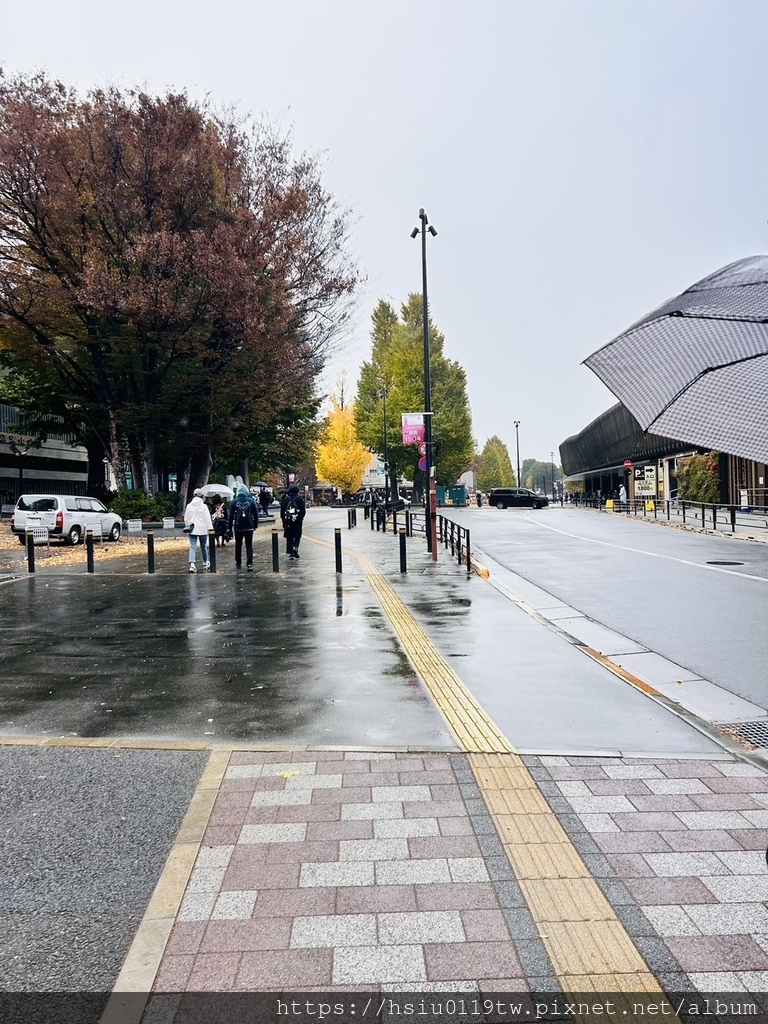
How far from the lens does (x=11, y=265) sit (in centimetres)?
2905

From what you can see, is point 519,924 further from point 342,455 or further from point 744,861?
point 342,455

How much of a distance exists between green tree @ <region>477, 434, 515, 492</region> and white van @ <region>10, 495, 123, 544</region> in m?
107

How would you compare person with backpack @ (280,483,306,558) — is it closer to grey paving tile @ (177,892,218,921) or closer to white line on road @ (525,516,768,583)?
white line on road @ (525,516,768,583)

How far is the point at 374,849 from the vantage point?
3.60 m

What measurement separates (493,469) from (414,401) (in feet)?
252

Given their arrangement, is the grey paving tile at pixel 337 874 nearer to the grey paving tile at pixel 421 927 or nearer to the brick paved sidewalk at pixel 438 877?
the brick paved sidewalk at pixel 438 877

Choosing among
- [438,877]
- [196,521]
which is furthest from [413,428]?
[438,877]

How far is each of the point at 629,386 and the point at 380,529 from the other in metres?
27.3

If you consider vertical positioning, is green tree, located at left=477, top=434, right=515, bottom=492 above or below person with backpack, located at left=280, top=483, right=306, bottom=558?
above


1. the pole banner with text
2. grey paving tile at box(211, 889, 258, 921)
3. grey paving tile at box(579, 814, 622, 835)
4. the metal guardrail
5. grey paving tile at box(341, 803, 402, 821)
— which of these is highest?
the pole banner with text

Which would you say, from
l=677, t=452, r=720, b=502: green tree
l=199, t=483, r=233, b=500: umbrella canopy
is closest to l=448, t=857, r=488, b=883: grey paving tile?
l=199, t=483, r=233, b=500: umbrella canopy

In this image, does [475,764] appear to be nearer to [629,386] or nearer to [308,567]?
[629,386]

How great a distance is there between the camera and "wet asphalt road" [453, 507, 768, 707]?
7.93m

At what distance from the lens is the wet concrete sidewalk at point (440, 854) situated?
2705 mm
